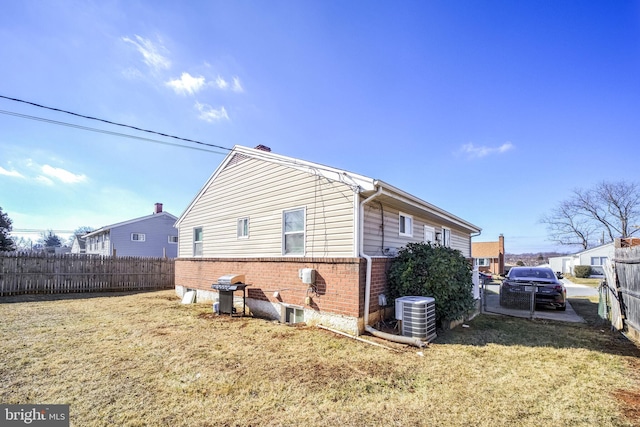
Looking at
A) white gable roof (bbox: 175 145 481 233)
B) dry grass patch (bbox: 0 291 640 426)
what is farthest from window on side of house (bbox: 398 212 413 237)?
dry grass patch (bbox: 0 291 640 426)

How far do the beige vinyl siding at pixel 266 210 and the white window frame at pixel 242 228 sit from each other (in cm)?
13

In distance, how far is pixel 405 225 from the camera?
29.3ft

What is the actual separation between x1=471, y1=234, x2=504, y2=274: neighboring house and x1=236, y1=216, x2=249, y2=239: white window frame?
36156mm

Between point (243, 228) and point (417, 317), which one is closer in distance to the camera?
point (417, 317)

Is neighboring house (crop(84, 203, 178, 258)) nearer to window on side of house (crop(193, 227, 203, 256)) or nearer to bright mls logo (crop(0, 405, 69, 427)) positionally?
window on side of house (crop(193, 227, 203, 256))

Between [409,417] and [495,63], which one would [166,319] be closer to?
[409,417]

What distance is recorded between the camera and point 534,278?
10789 mm

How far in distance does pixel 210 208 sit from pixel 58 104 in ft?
18.3

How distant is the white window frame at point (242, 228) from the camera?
950 cm

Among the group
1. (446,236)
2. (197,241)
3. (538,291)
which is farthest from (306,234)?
(538,291)

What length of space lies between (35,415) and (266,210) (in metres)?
6.15

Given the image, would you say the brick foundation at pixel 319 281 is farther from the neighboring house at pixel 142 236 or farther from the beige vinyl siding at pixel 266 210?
the neighboring house at pixel 142 236

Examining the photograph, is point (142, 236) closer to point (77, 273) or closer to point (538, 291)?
point (77, 273)

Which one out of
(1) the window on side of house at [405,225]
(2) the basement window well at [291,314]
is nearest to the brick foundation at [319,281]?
(2) the basement window well at [291,314]
